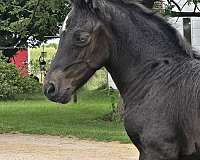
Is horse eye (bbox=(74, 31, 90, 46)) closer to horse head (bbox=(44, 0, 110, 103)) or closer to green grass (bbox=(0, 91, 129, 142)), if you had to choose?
horse head (bbox=(44, 0, 110, 103))

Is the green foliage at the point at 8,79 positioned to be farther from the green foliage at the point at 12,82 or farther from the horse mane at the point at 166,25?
the horse mane at the point at 166,25

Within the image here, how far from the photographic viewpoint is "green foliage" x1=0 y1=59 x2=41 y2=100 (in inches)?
895

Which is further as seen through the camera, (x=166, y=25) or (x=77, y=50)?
(x=166, y=25)

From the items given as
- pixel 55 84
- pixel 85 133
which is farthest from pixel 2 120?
pixel 55 84

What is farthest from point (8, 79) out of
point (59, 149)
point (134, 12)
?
point (134, 12)

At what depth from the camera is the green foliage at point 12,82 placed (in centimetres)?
2273

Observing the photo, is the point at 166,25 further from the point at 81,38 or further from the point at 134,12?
the point at 81,38

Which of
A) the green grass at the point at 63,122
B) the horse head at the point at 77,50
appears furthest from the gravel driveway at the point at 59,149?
the horse head at the point at 77,50

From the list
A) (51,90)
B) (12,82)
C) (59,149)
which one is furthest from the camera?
(12,82)

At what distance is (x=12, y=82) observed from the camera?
75.4 ft

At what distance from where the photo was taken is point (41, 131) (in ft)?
47.1

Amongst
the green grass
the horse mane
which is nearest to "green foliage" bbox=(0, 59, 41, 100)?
the green grass

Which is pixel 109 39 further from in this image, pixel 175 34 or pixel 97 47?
pixel 175 34

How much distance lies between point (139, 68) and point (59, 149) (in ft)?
25.2
